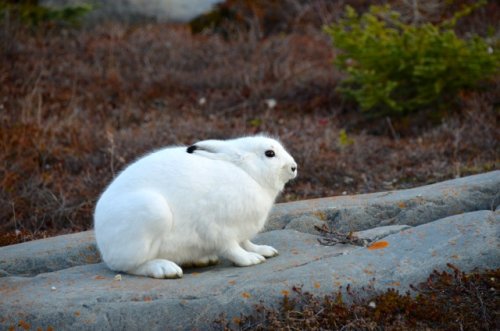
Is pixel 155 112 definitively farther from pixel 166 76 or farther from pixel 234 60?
pixel 234 60

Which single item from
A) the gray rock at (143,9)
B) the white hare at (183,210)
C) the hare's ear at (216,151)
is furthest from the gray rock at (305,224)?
the gray rock at (143,9)

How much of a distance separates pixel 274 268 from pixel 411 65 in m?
6.36

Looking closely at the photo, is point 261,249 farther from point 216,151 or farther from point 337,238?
point 216,151

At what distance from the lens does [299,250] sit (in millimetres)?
4793

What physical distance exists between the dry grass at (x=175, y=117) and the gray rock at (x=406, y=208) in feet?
7.55

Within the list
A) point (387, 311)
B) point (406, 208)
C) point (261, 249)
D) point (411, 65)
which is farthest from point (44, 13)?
point (387, 311)

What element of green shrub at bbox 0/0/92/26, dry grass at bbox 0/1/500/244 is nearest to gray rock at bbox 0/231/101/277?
dry grass at bbox 0/1/500/244

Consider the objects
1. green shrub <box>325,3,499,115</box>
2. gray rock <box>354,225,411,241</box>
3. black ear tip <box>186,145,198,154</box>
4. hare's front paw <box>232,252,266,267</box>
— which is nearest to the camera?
hare's front paw <box>232,252,266,267</box>

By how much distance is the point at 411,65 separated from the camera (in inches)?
396

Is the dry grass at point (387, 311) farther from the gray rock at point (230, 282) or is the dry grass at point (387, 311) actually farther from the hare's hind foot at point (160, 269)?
the hare's hind foot at point (160, 269)

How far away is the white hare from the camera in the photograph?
14.3 ft

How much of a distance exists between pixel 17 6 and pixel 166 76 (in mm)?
3564

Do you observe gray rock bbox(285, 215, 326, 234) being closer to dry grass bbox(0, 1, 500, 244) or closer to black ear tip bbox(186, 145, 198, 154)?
black ear tip bbox(186, 145, 198, 154)

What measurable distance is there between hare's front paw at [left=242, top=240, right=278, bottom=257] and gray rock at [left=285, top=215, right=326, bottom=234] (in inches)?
25.5
